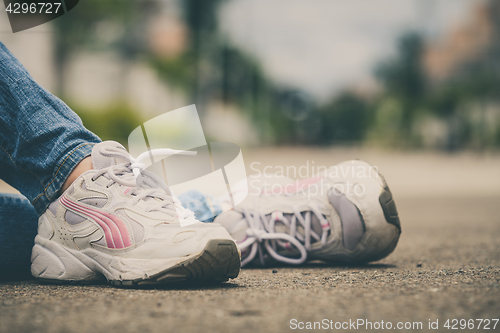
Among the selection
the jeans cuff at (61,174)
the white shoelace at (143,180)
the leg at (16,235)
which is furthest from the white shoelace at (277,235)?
the leg at (16,235)

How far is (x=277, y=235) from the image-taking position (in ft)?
4.71

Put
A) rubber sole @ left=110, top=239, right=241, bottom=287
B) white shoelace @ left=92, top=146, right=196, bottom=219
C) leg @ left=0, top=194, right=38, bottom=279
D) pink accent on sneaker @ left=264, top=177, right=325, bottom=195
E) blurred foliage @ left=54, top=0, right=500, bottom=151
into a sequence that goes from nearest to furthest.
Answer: rubber sole @ left=110, top=239, right=241, bottom=287 < white shoelace @ left=92, top=146, right=196, bottom=219 < leg @ left=0, top=194, right=38, bottom=279 < pink accent on sneaker @ left=264, top=177, right=325, bottom=195 < blurred foliage @ left=54, top=0, right=500, bottom=151

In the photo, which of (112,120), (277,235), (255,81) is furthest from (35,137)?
(255,81)

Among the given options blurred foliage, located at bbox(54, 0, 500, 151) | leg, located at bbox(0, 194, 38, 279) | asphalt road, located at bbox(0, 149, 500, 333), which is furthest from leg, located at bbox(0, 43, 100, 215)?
blurred foliage, located at bbox(54, 0, 500, 151)

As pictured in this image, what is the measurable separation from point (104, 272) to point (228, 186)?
56 cm

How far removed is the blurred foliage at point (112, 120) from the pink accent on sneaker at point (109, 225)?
12.9m

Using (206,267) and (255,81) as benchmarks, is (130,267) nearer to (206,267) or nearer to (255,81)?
(206,267)

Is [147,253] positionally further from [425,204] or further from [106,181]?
[425,204]

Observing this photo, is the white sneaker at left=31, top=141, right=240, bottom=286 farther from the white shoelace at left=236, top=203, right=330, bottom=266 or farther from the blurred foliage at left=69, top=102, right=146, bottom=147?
the blurred foliage at left=69, top=102, right=146, bottom=147

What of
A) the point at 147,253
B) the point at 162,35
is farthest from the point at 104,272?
the point at 162,35

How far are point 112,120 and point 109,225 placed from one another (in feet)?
44.6

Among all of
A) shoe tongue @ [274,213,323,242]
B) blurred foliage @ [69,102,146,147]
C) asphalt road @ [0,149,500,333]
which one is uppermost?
blurred foliage @ [69,102,146,147]

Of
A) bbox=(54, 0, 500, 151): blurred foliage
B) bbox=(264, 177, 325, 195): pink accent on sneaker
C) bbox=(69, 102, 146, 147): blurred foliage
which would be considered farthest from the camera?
bbox=(54, 0, 500, 151): blurred foliage

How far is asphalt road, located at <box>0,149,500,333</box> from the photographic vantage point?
32.3 inches
